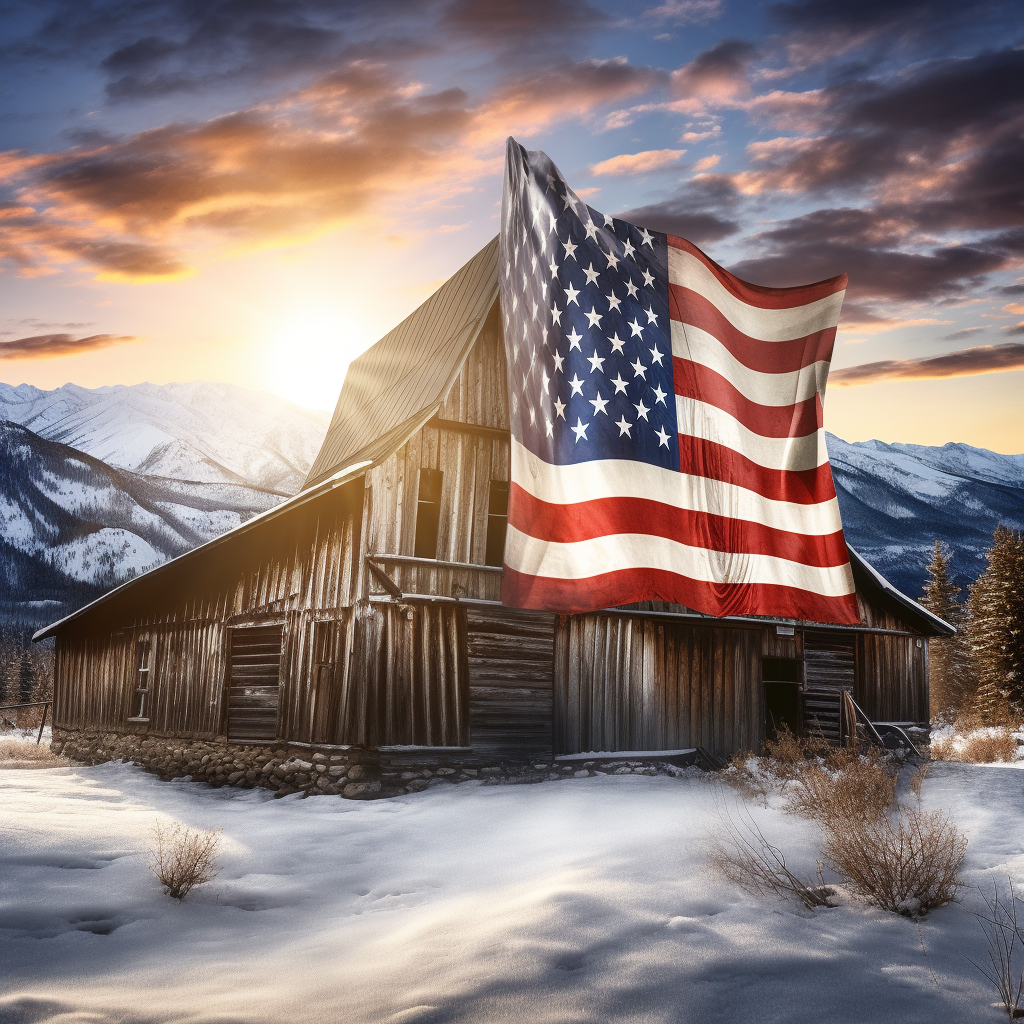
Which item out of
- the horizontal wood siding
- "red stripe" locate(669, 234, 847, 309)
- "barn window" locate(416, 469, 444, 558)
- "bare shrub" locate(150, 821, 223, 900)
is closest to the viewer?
"bare shrub" locate(150, 821, 223, 900)

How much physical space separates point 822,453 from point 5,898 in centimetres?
947

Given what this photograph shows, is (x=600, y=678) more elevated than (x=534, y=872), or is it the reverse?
(x=600, y=678)

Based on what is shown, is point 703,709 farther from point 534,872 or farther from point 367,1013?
point 367,1013

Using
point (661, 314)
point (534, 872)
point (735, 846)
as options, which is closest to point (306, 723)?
point (534, 872)

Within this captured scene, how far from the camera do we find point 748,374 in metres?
9.72

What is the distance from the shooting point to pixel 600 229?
872cm

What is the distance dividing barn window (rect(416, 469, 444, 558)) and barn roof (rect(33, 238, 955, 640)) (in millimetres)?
896

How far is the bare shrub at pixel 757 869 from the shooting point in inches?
239

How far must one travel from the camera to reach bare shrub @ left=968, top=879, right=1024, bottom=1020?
4324 mm

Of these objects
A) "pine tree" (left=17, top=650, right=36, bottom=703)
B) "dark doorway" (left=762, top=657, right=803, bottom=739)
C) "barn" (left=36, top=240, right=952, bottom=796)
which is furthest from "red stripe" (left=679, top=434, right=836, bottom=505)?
"pine tree" (left=17, top=650, right=36, bottom=703)

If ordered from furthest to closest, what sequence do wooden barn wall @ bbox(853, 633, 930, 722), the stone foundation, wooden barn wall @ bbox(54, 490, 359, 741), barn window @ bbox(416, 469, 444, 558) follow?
wooden barn wall @ bbox(853, 633, 930, 722)
wooden barn wall @ bbox(54, 490, 359, 741)
barn window @ bbox(416, 469, 444, 558)
the stone foundation

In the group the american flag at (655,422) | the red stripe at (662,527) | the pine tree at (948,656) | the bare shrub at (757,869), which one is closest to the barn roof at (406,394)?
the american flag at (655,422)

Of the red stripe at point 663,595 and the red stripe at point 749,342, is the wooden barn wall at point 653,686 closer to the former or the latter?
the red stripe at point 663,595

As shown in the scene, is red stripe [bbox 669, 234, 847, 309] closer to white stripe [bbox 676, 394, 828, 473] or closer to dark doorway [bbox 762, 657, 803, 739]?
white stripe [bbox 676, 394, 828, 473]
